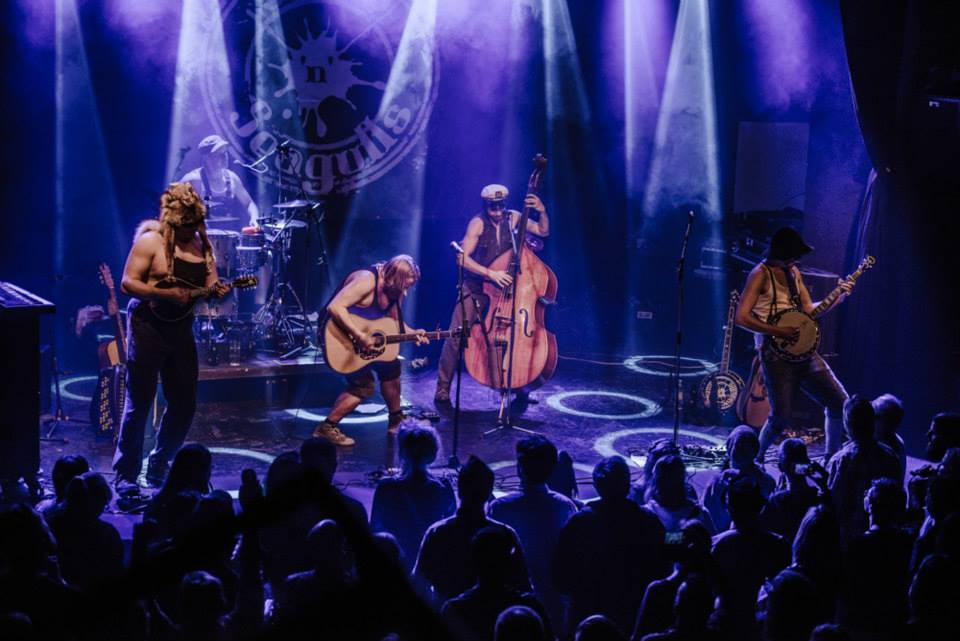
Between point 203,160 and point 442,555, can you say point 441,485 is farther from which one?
point 203,160

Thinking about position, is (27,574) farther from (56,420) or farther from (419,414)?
(419,414)

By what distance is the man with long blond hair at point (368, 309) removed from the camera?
8.18 m

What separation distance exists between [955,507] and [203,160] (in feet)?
28.3

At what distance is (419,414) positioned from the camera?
31.3ft

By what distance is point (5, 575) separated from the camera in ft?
11.9

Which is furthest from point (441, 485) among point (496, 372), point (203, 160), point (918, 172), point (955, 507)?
point (203, 160)

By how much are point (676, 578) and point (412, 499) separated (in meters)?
1.54

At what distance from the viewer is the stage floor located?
7.95 metres

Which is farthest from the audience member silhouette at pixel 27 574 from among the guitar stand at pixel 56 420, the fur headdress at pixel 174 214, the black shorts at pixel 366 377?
the guitar stand at pixel 56 420

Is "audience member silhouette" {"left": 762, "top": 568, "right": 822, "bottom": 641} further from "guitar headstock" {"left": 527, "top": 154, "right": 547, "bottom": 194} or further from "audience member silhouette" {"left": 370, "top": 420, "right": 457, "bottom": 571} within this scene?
"guitar headstock" {"left": 527, "top": 154, "right": 547, "bottom": 194}

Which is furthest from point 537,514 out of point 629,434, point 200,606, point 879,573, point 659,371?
point 659,371

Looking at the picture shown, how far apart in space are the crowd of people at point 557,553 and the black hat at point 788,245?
198cm

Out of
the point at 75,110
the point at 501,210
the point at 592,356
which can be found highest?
the point at 75,110

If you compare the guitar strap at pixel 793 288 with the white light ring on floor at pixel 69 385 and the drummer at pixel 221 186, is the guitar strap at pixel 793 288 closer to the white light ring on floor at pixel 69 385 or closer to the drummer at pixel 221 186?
the drummer at pixel 221 186
